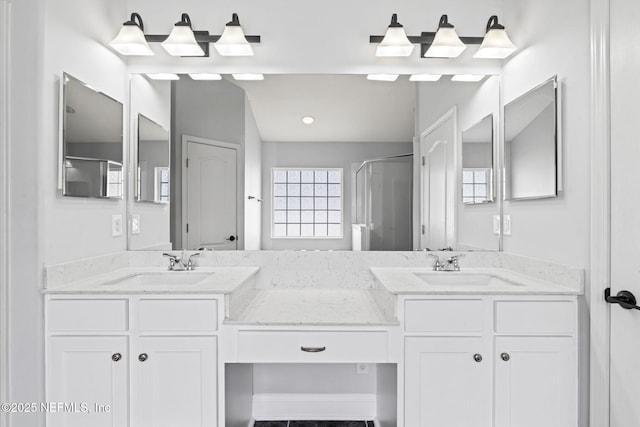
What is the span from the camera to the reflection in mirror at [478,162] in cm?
227

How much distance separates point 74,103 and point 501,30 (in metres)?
2.15

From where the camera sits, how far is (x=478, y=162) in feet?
7.49

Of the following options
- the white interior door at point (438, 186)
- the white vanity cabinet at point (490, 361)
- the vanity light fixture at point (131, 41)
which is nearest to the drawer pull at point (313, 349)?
the white vanity cabinet at point (490, 361)

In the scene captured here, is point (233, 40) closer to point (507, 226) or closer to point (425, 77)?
point (425, 77)

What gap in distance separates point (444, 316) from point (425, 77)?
4.51ft

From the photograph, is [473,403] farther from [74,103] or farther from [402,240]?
[74,103]

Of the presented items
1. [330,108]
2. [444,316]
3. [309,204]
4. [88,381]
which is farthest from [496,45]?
[88,381]

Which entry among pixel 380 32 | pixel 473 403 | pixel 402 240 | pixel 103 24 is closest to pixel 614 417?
pixel 473 403

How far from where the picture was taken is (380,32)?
224 cm

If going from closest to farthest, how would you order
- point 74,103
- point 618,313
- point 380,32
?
1. point 618,313
2. point 74,103
3. point 380,32

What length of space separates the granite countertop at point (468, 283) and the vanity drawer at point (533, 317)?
0.17 feet

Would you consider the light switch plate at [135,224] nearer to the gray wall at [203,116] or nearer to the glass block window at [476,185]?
the gray wall at [203,116]

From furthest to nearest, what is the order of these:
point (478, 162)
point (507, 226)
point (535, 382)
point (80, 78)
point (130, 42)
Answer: point (478, 162) → point (507, 226) → point (130, 42) → point (80, 78) → point (535, 382)

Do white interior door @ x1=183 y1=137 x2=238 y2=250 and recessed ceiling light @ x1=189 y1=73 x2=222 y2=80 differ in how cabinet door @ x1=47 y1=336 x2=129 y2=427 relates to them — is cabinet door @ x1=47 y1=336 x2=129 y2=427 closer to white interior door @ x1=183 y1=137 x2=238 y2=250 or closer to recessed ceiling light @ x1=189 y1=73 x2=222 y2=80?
white interior door @ x1=183 y1=137 x2=238 y2=250
